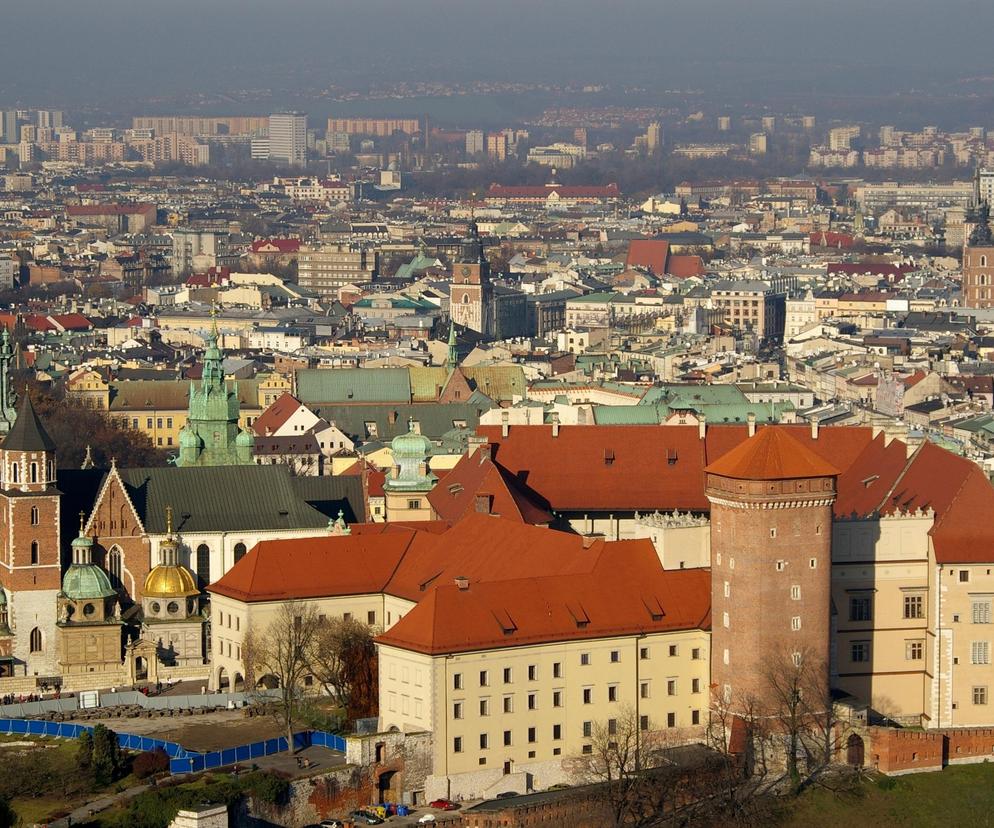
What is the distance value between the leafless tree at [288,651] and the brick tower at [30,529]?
6.30 meters

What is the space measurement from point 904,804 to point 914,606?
15.7 ft

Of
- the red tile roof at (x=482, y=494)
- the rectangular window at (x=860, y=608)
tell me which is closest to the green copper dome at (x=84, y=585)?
the red tile roof at (x=482, y=494)

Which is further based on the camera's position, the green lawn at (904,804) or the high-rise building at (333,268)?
the high-rise building at (333,268)

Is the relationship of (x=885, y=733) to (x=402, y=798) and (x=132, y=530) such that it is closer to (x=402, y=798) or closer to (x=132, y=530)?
(x=402, y=798)

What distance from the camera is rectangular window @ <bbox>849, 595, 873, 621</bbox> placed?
58844 millimetres

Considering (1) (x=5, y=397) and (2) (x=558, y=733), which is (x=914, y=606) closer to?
(2) (x=558, y=733)

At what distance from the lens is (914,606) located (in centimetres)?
5897

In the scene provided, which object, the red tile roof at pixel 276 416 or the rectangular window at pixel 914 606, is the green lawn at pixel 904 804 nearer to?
the rectangular window at pixel 914 606

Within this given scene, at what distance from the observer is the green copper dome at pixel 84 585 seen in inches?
2554

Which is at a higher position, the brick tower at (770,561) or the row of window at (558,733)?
the brick tower at (770,561)

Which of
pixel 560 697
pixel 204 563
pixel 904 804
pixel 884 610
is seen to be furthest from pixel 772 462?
pixel 204 563

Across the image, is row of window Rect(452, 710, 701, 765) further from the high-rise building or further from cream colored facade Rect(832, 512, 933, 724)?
the high-rise building

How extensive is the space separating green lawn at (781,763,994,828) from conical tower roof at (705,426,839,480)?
18.9 ft

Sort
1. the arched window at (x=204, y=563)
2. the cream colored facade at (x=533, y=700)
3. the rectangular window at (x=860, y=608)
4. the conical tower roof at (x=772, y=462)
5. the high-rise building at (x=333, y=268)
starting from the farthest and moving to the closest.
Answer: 1. the high-rise building at (x=333, y=268)
2. the arched window at (x=204, y=563)
3. the rectangular window at (x=860, y=608)
4. the conical tower roof at (x=772, y=462)
5. the cream colored facade at (x=533, y=700)
